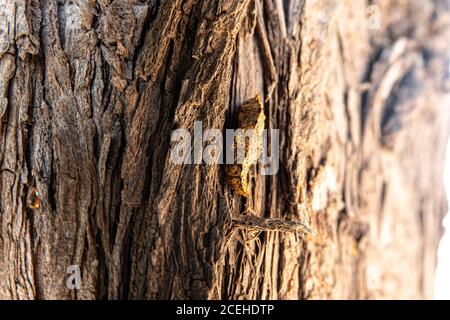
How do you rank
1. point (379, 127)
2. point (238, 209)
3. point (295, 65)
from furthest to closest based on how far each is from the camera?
point (379, 127) < point (295, 65) < point (238, 209)

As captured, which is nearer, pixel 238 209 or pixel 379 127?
pixel 238 209

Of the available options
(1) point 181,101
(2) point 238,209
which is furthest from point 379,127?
(1) point 181,101

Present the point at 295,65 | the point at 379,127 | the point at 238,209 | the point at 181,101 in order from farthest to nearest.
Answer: the point at 379,127, the point at 295,65, the point at 238,209, the point at 181,101

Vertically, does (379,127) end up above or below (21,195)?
above

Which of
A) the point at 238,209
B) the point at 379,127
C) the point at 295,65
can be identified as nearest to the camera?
the point at 238,209

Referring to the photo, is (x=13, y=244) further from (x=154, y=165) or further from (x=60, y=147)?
(x=154, y=165)

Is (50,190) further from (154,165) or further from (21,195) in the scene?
(154,165)
